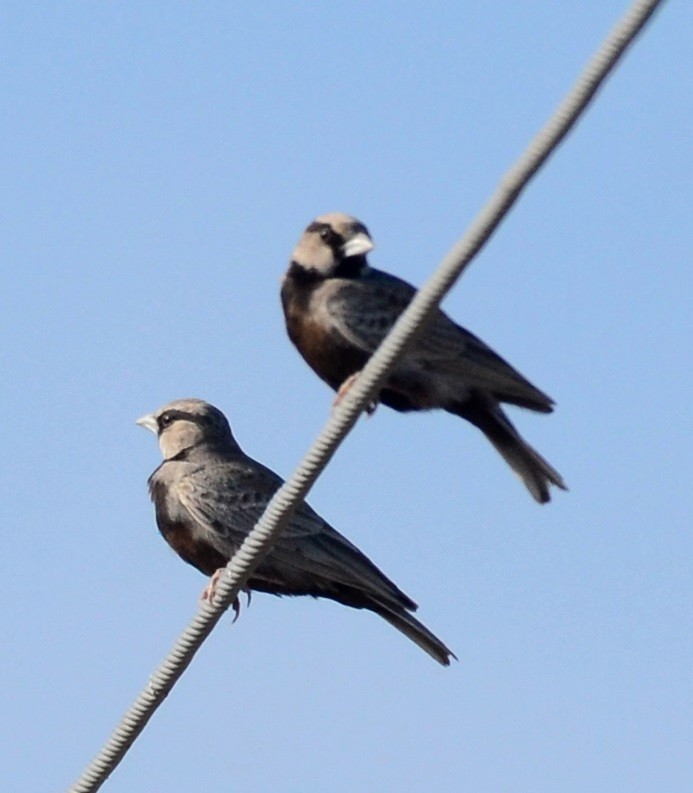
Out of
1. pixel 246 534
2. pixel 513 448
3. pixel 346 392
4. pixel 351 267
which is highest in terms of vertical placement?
pixel 351 267

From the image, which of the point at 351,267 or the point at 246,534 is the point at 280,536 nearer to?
the point at 246,534

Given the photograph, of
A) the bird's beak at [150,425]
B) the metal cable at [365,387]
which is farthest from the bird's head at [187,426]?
the metal cable at [365,387]

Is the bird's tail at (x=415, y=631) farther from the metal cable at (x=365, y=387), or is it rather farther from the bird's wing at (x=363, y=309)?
the metal cable at (x=365, y=387)

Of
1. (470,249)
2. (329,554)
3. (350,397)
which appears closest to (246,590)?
(329,554)

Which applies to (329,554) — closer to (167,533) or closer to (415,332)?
(167,533)

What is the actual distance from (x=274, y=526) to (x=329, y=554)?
4.45m

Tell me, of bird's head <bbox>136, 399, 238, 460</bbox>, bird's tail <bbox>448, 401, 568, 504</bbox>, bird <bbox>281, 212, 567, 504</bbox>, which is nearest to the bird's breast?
bird <bbox>281, 212, 567, 504</bbox>

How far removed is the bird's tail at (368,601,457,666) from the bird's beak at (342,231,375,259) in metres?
2.11

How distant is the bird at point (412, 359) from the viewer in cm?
1088

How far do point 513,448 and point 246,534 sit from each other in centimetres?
185

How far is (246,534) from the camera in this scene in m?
11.7

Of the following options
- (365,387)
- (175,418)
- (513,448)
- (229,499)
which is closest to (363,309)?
(513,448)

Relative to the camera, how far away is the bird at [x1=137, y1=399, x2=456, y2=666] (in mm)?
10977

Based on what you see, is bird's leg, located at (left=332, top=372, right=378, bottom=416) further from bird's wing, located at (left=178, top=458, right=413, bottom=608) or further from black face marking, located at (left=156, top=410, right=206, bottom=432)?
black face marking, located at (left=156, top=410, right=206, bottom=432)
